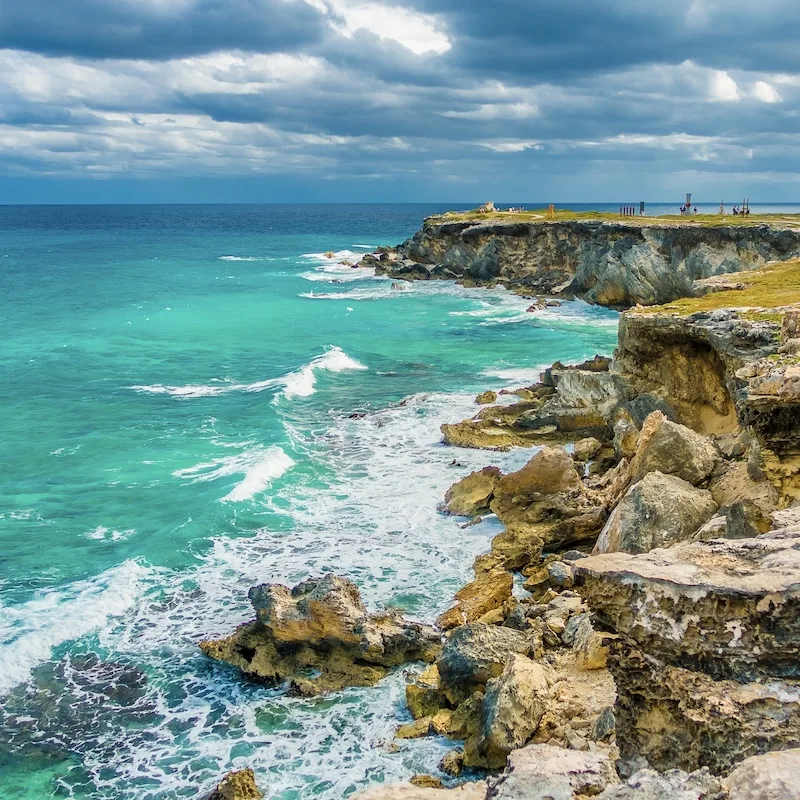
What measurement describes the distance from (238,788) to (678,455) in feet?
39.6

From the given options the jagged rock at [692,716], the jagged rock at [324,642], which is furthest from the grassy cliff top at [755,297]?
the jagged rock at [692,716]

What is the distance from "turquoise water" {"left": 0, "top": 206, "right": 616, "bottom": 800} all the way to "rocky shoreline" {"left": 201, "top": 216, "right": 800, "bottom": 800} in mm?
1073

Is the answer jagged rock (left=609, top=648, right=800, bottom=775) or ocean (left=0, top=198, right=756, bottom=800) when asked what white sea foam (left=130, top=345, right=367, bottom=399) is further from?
jagged rock (left=609, top=648, right=800, bottom=775)

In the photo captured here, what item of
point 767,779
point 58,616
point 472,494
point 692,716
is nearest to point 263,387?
point 472,494

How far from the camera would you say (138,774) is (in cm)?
1445

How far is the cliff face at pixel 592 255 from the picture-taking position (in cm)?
5719

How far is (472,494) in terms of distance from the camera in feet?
81.3

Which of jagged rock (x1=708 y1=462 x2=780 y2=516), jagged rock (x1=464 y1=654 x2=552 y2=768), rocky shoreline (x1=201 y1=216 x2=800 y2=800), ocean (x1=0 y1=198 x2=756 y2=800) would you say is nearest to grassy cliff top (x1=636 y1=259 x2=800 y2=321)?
rocky shoreline (x1=201 y1=216 x2=800 y2=800)

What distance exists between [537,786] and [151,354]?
159 feet

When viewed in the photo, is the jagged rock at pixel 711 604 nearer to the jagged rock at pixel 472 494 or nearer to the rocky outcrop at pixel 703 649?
the rocky outcrop at pixel 703 649

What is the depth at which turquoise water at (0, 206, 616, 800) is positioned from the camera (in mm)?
15062

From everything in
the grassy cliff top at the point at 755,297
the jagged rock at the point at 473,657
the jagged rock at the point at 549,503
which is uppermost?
the grassy cliff top at the point at 755,297

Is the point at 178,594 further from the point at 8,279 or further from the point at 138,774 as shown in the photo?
the point at 8,279

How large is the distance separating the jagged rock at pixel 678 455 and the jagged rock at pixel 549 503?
2149 millimetres
